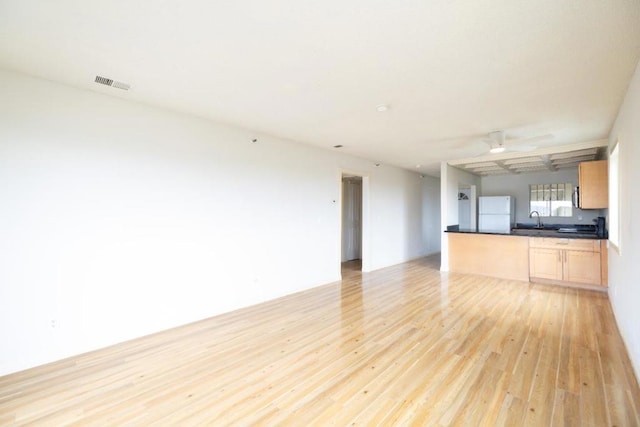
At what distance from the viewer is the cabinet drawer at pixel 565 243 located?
16.9 feet

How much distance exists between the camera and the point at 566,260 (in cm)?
535

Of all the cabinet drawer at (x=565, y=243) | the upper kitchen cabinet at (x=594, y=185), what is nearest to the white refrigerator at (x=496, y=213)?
the cabinet drawer at (x=565, y=243)

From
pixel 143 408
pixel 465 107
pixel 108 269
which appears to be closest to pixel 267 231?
pixel 108 269

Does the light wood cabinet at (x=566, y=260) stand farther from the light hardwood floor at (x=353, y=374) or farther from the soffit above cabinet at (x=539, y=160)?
the soffit above cabinet at (x=539, y=160)

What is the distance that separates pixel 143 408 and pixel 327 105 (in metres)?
3.16

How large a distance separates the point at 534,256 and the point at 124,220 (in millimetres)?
6752

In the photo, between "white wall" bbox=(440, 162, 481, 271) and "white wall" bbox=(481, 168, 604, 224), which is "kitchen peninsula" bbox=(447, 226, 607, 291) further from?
"white wall" bbox=(481, 168, 604, 224)

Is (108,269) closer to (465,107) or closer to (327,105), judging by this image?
(327,105)

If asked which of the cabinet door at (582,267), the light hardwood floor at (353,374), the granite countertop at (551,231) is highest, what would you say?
the granite countertop at (551,231)

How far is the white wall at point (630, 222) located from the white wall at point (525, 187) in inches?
219

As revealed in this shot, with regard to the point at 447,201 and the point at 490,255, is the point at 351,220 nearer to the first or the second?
the point at 447,201

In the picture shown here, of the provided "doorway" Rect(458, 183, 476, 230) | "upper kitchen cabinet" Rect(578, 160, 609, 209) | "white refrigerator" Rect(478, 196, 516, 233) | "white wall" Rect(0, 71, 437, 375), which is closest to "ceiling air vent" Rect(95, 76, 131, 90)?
"white wall" Rect(0, 71, 437, 375)

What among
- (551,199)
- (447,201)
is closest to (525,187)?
(551,199)

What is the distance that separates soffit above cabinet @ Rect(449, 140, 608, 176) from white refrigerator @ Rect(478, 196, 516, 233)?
80 centimetres
